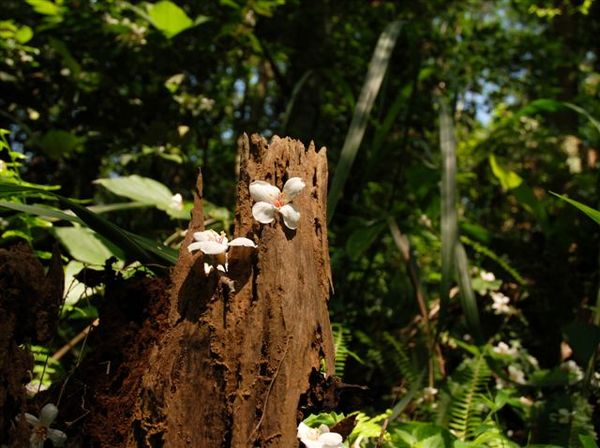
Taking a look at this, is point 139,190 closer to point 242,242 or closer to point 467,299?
point 242,242

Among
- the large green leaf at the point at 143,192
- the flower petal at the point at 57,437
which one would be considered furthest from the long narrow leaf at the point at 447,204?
the flower petal at the point at 57,437

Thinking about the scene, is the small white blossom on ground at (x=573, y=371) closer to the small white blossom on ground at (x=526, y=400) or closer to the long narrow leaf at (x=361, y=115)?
the small white blossom on ground at (x=526, y=400)

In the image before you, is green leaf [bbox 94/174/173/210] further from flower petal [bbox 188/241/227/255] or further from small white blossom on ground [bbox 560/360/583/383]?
small white blossom on ground [bbox 560/360/583/383]

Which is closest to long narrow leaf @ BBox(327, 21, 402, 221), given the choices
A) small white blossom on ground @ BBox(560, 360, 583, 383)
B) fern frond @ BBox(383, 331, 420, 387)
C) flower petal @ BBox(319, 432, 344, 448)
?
flower petal @ BBox(319, 432, 344, 448)

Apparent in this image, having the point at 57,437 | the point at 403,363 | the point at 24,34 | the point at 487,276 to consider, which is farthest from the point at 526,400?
the point at 24,34

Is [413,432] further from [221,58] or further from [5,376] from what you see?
[221,58]

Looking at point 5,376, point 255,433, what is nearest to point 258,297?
point 255,433
